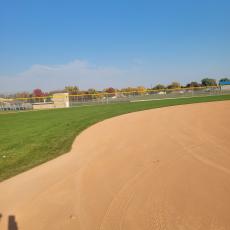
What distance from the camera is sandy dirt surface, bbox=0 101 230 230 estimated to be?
3.19m

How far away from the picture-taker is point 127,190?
4.05 m

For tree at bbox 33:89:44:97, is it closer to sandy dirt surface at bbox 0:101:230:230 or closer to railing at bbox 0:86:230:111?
railing at bbox 0:86:230:111

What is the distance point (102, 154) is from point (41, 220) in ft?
10.9

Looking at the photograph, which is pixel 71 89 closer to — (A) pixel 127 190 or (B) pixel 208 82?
(B) pixel 208 82

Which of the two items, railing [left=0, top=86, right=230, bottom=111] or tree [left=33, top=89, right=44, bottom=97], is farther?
tree [left=33, top=89, right=44, bottom=97]

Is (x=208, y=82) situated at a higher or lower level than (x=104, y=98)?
higher

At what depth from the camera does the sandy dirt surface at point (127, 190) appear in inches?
126

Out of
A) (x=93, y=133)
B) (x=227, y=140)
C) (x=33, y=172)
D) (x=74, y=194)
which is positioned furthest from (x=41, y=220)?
(x=93, y=133)

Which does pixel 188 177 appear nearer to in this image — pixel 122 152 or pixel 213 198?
pixel 213 198

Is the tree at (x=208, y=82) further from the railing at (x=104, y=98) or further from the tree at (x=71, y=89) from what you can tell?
the railing at (x=104, y=98)

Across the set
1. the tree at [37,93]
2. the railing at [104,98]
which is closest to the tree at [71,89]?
the tree at [37,93]

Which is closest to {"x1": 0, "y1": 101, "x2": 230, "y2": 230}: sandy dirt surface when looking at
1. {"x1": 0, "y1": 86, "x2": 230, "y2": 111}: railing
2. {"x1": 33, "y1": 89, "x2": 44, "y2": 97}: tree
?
{"x1": 0, "y1": 86, "x2": 230, "y2": 111}: railing

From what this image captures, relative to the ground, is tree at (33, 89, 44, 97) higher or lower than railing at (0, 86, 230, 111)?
higher

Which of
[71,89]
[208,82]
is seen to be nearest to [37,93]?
[71,89]
